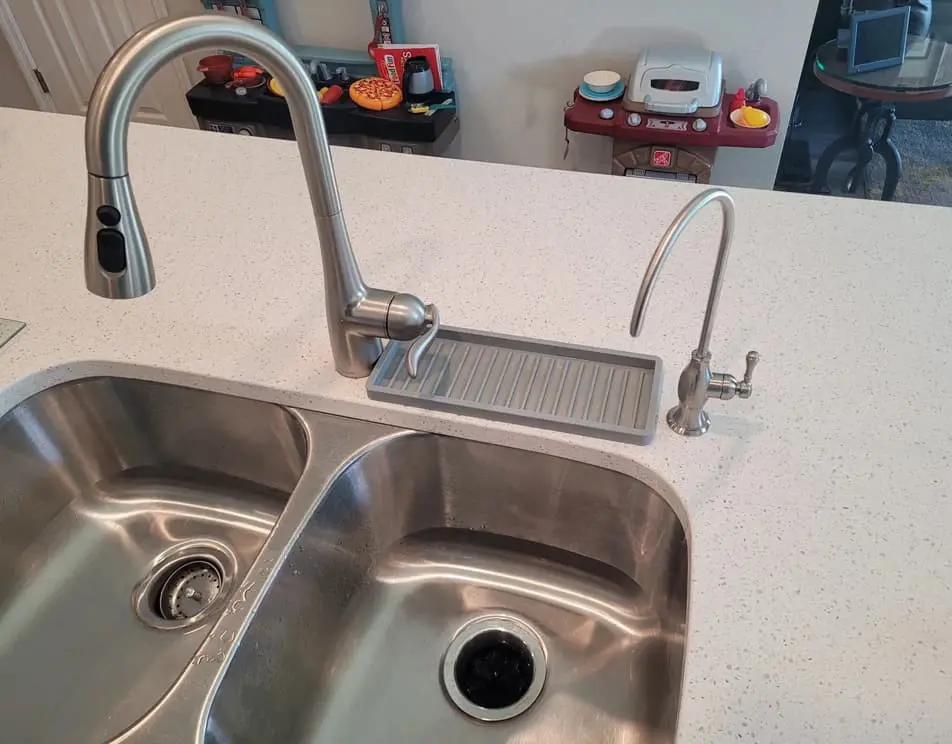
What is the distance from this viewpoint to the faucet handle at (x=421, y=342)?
727 mm

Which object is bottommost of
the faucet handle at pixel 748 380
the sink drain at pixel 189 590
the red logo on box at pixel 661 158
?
the red logo on box at pixel 661 158

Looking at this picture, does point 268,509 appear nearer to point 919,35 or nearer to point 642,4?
point 642,4

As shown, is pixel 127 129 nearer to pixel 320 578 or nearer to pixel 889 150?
pixel 320 578

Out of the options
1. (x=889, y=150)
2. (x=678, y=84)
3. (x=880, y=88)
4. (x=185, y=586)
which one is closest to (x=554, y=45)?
(x=678, y=84)

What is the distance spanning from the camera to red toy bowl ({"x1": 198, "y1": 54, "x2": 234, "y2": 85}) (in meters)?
2.32

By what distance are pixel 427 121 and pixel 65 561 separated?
1666 mm

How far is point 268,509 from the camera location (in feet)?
2.91

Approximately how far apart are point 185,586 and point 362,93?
5.77 ft

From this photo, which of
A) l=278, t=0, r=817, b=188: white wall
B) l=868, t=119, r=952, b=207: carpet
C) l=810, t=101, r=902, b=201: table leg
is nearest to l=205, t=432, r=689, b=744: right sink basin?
l=278, t=0, r=817, b=188: white wall

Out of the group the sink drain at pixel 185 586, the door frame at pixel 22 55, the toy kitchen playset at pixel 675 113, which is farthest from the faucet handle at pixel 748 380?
the door frame at pixel 22 55

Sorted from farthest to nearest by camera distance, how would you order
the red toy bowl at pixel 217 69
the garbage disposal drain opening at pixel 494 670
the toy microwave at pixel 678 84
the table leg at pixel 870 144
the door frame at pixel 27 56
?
1. the door frame at pixel 27 56
2. the table leg at pixel 870 144
3. the red toy bowl at pixel 217 69
4. the toy microwave at pixel 678 84
5. the garbage disposal drain opening at pixel 494 670

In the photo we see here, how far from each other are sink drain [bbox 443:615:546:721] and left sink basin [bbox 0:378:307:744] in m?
0.26

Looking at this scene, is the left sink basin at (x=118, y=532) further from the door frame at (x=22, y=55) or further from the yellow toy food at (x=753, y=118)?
the door frame at (x=22, y=55)

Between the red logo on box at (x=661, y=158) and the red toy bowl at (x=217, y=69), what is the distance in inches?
54.8
